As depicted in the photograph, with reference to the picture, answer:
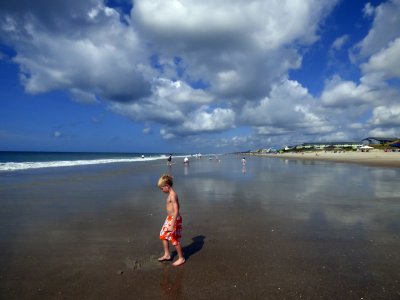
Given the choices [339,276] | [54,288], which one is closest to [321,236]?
[339,276]

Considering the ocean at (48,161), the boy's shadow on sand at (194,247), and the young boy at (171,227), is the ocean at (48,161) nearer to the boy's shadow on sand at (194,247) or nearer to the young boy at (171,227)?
the boy's shadow on sand at (194,247)

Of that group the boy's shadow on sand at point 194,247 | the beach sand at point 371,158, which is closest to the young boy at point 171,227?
the boy's shadow on sand at point 194,247

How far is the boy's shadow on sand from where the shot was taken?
20.1 feet

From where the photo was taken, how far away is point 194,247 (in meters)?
6.50

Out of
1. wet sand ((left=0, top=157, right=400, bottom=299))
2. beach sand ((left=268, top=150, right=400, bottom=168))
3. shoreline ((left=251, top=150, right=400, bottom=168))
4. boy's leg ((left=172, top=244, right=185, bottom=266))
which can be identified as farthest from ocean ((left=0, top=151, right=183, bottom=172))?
beach sand ((left=268, top=150, right=400, bottom=168))

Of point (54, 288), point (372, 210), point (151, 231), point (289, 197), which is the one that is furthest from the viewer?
point (289, 197)

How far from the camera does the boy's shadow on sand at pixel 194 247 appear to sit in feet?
20.1

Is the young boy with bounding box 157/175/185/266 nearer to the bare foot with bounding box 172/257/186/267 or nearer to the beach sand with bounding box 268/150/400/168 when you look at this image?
the bare foot with bounding box 172/257/186/267

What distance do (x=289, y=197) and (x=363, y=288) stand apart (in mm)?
8449

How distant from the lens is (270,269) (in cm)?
521

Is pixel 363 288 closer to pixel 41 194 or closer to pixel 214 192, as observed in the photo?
pixel 214 192

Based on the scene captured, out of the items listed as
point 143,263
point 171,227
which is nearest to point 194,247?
point 171,227

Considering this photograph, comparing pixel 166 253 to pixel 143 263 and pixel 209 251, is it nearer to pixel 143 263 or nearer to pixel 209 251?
pixel 143 263

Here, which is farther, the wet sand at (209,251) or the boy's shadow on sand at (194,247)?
the boy's shadow on sand at (194,247)
